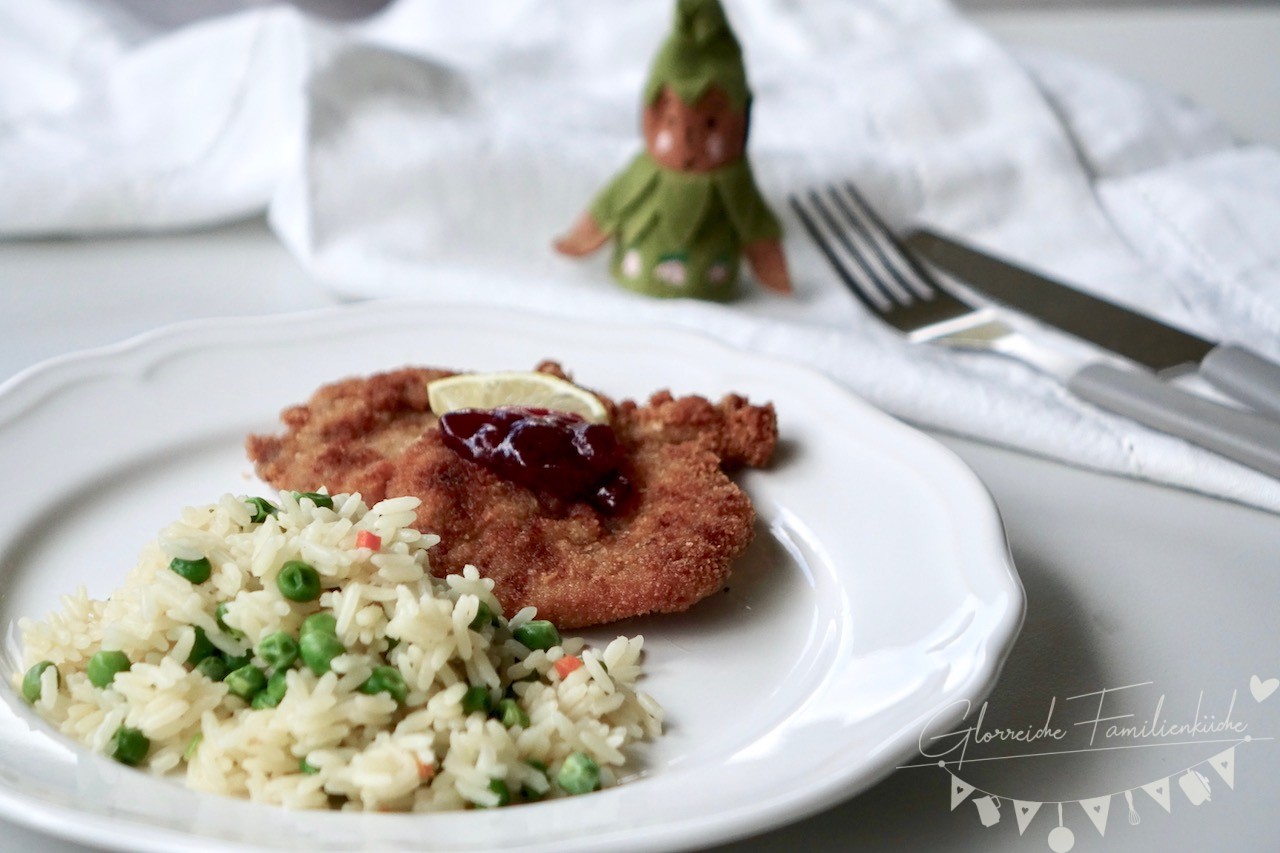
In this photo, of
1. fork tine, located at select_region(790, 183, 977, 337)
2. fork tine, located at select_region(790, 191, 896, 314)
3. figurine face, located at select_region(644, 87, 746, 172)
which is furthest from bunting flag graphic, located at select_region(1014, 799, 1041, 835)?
figurine face, located at select_region(644, 87, 746, 172)

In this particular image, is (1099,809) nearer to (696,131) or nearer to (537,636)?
(537,636)

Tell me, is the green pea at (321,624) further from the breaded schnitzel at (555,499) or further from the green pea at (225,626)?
the breaded schnitzel at (555,499)

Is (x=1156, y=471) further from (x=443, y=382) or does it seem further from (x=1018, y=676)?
(x=443, y=382)

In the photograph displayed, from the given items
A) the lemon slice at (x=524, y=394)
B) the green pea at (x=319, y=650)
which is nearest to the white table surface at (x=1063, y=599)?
the green pea at (x=319, y=650)

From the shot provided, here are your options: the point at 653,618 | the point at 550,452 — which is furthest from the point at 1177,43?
the point at 653,618

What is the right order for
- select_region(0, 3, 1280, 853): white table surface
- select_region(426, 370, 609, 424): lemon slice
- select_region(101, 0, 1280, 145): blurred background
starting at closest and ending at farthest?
select_region(0, 3, 1280, 853): white table surface → select_region(426, 370, 609, 424): lemon slice → select_region(101, 0, 1280, 145): blurred background

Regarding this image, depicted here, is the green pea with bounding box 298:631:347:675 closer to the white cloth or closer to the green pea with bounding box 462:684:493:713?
the green pea with bounding box 462:684:493:713
